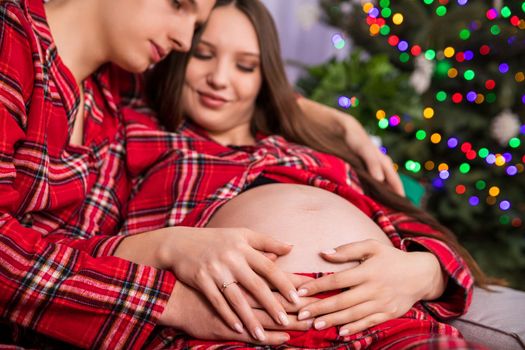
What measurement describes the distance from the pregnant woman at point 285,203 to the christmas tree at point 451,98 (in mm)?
1025

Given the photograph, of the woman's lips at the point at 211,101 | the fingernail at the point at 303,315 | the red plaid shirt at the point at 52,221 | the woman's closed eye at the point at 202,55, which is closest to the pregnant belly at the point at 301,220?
the fingernail at the point at 303,315

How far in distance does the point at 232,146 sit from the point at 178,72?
0.26m

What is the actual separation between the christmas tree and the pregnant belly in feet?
4.62

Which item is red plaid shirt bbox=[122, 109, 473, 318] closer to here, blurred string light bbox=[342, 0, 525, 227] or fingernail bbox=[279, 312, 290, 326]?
fingernail bbox=[279, 312, 290, 326]

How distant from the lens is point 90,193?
1178 mm

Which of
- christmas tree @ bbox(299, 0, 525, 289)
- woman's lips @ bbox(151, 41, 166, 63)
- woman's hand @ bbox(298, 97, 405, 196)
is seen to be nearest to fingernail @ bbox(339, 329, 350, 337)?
woman's hand @ bbox(298, 97, 405, 196)

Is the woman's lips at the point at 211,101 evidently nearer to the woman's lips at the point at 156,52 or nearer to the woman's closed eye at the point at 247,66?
the woman's closed eye at the point at 247,66

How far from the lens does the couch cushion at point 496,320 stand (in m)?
0.96

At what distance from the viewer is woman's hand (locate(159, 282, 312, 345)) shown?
826 millimetres

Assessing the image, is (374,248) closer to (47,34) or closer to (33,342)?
(33,342)

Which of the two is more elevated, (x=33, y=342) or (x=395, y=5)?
(x=395, y=5)

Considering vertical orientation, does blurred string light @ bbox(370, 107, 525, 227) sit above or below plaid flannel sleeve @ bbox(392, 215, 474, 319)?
below

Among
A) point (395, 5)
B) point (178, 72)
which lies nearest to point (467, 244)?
point (395, 5)

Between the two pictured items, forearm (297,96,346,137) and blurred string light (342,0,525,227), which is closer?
forearm (297,96,346,137)
